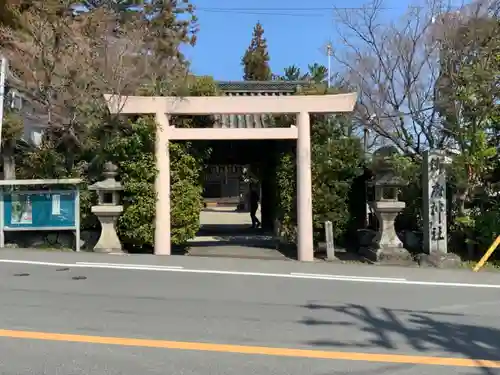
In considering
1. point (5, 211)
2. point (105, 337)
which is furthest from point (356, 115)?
point (105, 337)

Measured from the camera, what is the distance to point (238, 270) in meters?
10.1

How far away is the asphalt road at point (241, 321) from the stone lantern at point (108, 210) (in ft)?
7.46

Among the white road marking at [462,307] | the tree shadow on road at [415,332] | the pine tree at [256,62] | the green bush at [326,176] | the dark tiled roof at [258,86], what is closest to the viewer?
the tree shadow on road at [415,332]

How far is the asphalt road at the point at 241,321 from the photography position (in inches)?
186

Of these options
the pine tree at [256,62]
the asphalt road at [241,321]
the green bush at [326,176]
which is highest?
the pine tree at [256,62]

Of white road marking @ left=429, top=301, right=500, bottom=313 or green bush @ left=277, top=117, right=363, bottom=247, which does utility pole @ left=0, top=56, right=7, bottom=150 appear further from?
white road marking @ left=429, top=301, right=500, bottom=313

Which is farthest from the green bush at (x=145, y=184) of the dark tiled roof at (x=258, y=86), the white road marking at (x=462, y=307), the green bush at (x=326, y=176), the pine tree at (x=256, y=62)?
the pine tree at (x=256, y=62)

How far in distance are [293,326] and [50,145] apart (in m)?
9.86

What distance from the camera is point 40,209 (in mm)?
12898

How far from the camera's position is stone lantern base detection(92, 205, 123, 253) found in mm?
12414

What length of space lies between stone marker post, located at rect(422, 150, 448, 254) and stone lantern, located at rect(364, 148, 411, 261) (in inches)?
21.6

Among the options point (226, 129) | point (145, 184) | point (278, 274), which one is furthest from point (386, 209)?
point (145, 184)

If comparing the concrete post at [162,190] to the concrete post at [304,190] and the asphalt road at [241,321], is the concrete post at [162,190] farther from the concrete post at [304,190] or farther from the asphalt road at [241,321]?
the concrete post at [304,190]

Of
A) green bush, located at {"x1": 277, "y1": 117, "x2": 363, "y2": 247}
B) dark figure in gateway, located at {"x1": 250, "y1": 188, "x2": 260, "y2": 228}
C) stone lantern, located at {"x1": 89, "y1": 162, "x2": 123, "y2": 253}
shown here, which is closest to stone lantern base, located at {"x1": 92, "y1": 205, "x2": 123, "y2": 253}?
stone lantern, located at {"x1": 89, "y1": 162, "x2": 123, "y2": 253}
